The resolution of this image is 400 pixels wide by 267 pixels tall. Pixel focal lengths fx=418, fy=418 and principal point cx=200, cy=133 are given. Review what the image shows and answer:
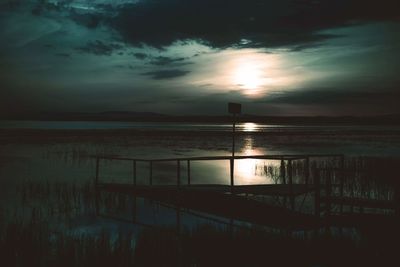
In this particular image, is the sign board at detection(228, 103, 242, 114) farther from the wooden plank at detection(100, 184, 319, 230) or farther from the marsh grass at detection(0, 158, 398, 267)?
the marsh grass at detection(0, 158, 398, 267)

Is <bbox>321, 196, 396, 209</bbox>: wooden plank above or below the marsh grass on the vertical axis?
above

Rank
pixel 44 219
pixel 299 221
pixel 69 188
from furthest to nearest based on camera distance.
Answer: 1. pixel 69 188
2. pixel 44 219
3. pixel 299 221

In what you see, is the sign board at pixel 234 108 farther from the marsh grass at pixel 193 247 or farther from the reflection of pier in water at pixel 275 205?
the marsh grass at pixel 193 247

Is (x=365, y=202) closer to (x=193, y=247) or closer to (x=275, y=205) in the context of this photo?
(x=275, y=205)

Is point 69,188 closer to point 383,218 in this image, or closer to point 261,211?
point 261,211

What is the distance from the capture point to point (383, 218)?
28.6 feet

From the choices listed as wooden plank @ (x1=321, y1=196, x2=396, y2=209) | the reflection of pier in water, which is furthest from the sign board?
wooden plank @ (x1=321, y1=196, x2=396, y2=209)

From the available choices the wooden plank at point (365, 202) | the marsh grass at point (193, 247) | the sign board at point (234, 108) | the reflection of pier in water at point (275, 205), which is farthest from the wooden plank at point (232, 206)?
the sign board at point (234, 108)

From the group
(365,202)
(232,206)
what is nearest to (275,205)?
(232,206)

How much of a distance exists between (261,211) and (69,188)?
36.9 ft

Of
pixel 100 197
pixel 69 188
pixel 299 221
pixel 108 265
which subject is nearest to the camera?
pixel 108 265

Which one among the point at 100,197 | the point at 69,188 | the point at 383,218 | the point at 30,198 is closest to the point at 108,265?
the point at 383,218

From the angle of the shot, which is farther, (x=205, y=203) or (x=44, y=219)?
(x=44, y=219)

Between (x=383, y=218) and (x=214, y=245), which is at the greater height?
(x=383, y=218)
